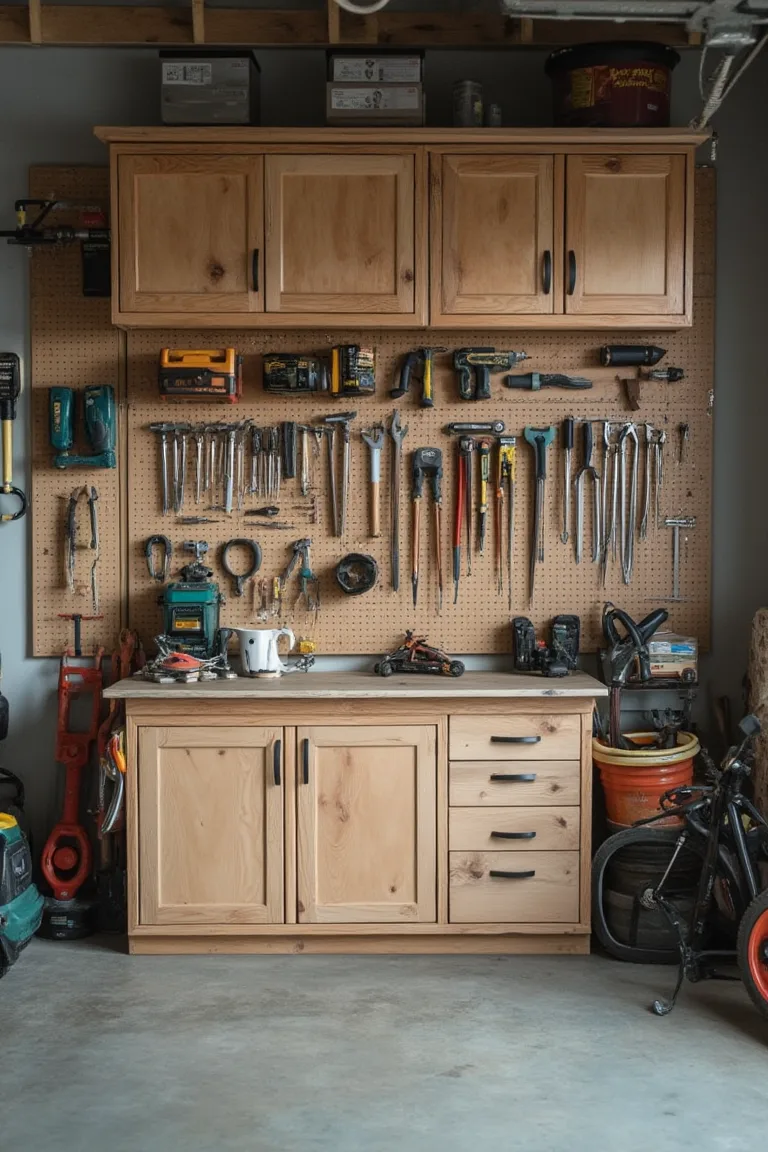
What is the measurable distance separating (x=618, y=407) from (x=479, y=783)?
1.42 meters

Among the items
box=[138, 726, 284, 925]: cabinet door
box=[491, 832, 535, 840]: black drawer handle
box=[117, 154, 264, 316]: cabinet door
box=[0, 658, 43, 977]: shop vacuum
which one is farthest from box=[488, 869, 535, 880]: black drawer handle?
box=[117, 154, 264, 316]: cabinet door

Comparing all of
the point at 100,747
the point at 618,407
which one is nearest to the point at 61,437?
the point at 100,747

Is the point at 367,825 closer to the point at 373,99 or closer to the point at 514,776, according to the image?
the point at 514,776

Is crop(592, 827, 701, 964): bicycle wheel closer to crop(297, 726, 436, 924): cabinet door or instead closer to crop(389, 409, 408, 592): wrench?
crop(297, 726, 436, 924): cabinet door

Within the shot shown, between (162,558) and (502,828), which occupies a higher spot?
(162,558)

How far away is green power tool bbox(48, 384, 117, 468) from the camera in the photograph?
413 cm

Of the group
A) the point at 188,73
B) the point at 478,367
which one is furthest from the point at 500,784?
the point at 188,73

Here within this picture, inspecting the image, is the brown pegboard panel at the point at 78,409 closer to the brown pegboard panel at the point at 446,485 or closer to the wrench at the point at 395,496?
the brown pegboard panel at the point at 446,485

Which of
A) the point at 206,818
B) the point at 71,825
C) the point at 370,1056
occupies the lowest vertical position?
the point at 370,1056

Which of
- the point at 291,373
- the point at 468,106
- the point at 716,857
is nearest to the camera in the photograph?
the point at 716,857

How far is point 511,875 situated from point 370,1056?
0.86 metres

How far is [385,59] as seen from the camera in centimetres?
384

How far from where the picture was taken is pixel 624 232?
3.86m

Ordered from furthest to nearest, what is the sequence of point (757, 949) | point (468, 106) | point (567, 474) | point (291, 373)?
point (567, 474) → point (291, 373) → point (468, 106) → point (757, 949)
